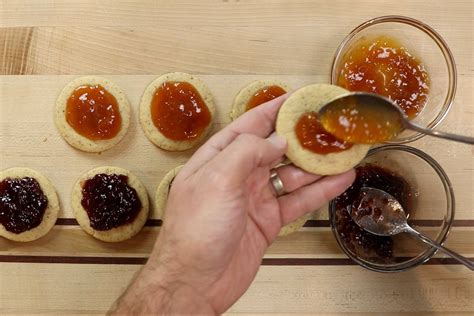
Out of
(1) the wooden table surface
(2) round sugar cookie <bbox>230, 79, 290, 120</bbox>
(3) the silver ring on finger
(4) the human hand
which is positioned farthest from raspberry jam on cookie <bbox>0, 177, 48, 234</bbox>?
(3) the silver ring on finger

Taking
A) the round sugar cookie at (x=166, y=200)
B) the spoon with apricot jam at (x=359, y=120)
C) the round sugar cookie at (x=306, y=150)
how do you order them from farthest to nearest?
the round sugar cookie at (x=166, y=200) < the round sugar cookie at (x=306, y=150) < the spoon with apricot jam at (x=359, y=120)

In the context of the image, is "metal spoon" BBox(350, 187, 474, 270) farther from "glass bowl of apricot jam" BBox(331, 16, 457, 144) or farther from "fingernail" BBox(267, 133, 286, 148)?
"fingernail" BBox(267, 133, 286, 148)

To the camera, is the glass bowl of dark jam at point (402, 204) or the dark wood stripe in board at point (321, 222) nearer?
the glass bowl of dark jam at point (402, 204)

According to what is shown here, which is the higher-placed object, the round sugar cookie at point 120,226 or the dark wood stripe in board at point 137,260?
the round sugar cookie at point 120,226

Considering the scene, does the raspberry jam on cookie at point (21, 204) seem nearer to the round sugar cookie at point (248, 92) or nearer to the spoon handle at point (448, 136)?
the round sugar cookie at point (248, 92)

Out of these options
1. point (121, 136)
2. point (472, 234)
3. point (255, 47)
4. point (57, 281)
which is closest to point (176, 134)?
point (121, 136)

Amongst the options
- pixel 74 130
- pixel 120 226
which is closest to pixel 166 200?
pixel 120 226

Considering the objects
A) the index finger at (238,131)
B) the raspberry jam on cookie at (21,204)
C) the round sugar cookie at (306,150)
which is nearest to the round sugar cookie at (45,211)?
the raspberry jam on cookie at (21,204)
